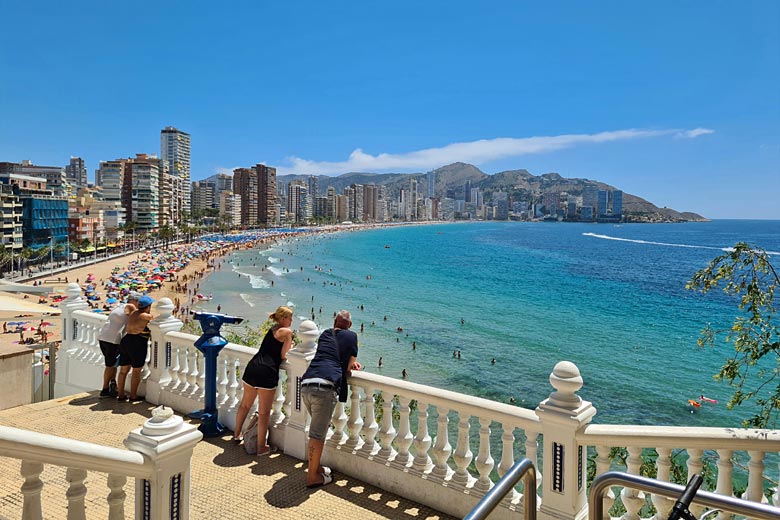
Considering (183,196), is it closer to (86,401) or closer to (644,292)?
(644,292)

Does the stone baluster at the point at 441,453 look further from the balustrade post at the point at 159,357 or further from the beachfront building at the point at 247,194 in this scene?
the beachfront building at the point at 247,194

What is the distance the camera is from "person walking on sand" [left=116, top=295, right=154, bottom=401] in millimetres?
6523

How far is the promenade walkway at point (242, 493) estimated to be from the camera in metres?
4.05

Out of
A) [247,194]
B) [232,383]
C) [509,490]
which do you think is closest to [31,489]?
[509,490]

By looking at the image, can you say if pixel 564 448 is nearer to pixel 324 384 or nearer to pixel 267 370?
pixel 324 384

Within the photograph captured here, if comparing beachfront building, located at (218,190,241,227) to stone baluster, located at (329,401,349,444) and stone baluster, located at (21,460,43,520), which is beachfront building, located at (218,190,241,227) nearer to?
stone baluster, located at (329,401,349,444)

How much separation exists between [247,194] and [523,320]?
171807 millimetres

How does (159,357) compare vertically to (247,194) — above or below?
below

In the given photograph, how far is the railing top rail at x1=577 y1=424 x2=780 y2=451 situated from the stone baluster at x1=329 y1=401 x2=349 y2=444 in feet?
7.57

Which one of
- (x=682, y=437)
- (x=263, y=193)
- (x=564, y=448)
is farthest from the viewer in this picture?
(x=263, y=193)

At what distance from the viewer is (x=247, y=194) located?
193 meters

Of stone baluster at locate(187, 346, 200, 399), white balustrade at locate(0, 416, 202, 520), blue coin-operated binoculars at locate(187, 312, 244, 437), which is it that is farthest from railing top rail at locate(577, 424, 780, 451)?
stone baluster at locate(187, 346, 200, 399)

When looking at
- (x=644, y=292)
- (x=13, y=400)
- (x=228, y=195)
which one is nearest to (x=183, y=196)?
(x=228, y=195)

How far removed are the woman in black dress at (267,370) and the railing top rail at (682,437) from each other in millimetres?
2979
